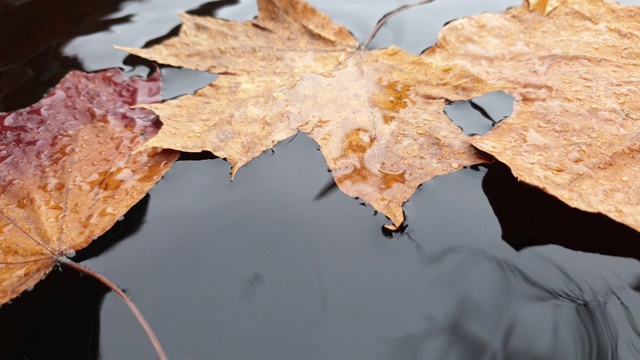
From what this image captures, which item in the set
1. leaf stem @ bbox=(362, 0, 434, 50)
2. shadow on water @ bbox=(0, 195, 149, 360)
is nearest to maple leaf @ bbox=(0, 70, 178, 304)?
shadow on water @ bbox=(0, 195, 149, 360)

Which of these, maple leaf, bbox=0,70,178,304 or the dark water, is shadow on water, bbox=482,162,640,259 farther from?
maple leaf, bbox=0,70,178,304

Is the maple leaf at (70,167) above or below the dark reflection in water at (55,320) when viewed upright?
above

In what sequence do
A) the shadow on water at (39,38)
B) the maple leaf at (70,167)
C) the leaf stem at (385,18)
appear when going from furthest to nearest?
1. the leaf stem at (385,18)
2. the shadow on water at (39,38)
3. the maple leaf at (70,167)

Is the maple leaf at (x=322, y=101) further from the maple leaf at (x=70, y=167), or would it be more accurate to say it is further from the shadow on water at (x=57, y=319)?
the shadow on water at (x=57, y=319)

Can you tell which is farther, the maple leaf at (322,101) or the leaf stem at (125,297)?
the maple leaf at (322,101)

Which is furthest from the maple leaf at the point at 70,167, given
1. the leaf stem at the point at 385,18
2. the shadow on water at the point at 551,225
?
the shadow on water at the point at 551,225

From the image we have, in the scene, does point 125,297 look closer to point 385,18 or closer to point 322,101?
point 322,101

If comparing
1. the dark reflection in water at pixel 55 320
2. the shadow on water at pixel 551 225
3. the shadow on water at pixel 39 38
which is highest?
the shadow on water at pixel 39 38
